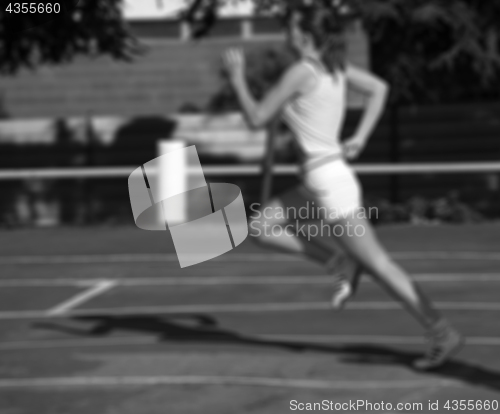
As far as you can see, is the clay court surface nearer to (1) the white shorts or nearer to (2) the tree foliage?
(1) the white shorts

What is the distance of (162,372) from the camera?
20.9 ft

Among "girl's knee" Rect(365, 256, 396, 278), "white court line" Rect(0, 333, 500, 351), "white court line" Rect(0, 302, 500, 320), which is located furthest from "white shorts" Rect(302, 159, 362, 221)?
"white court line" Rect(0, 302, 500, 320)

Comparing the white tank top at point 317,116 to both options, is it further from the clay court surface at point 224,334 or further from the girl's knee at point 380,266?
the clay court surface at point 224,334

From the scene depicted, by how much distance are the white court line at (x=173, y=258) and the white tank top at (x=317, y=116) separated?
18.7 feet

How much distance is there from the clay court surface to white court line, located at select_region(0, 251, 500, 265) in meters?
0.02

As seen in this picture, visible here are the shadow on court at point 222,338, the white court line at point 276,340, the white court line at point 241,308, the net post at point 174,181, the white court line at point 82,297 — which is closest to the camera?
the shadow on court at point 222,338

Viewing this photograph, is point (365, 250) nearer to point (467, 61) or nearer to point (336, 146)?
point (336, 146)

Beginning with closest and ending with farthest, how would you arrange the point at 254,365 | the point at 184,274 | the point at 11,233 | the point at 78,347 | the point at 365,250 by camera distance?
the point at 365,250, the point at 254,365, the point at 78,347, the point at 184,274, the point at 11,233

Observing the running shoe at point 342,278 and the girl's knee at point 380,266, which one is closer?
the girl's knee at point 380,266

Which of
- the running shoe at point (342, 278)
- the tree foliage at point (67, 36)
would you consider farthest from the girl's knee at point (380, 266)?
the tree foliage at point (67, 36)

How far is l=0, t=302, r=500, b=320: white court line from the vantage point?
8656 mm

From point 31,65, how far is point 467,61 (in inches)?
272

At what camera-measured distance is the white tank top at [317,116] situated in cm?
602

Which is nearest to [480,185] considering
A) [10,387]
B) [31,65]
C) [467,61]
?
[467,61]
